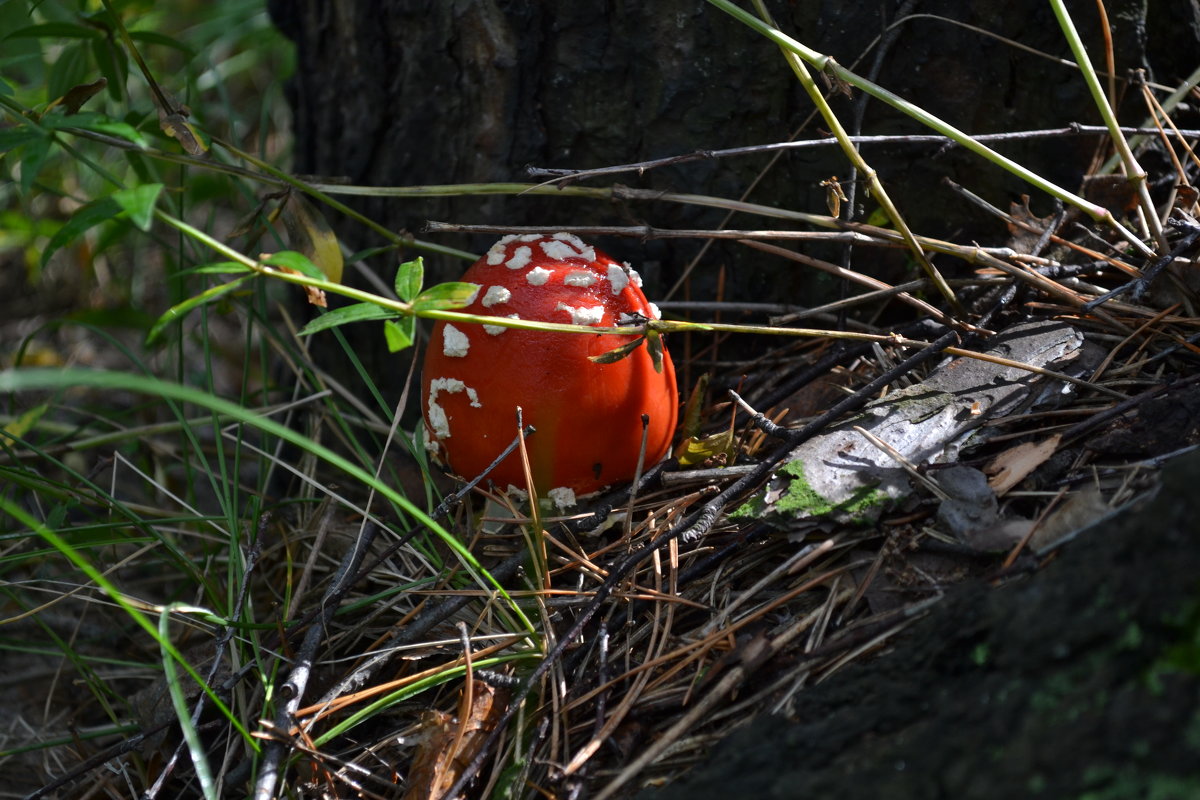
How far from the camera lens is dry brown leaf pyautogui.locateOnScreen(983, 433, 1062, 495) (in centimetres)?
161

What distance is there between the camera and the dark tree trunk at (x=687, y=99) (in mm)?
2146

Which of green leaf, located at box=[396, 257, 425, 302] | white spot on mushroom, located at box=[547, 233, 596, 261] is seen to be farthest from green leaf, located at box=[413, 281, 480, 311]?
white spot on mushroom, located at box=[547, 233, 596, 261]

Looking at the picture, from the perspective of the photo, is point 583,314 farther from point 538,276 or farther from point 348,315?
point 348,315

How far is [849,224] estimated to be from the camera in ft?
6.41

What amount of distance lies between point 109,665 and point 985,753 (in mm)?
2056

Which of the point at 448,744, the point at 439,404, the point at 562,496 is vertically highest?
the point at 439,404

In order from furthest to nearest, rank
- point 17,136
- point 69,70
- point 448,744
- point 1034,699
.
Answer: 1. point 69,70
2. point 17,136
3. point 448,744
4. point 1034,699

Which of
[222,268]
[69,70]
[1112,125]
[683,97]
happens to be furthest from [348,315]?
[1112,125]

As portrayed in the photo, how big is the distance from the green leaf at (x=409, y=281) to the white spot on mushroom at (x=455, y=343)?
0.38m

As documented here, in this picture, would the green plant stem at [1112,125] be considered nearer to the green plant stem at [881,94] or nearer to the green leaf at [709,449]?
the green plant stem at [881,94]

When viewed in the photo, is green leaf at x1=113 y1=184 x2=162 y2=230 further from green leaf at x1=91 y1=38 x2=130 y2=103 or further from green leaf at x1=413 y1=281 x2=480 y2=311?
green leaf at x1=91 y1=38 x2=130 y2=103

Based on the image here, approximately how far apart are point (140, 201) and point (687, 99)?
1323 millimetres

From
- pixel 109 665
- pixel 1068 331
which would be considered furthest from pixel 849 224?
pixel 109 665

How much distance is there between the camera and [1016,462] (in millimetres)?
1655
